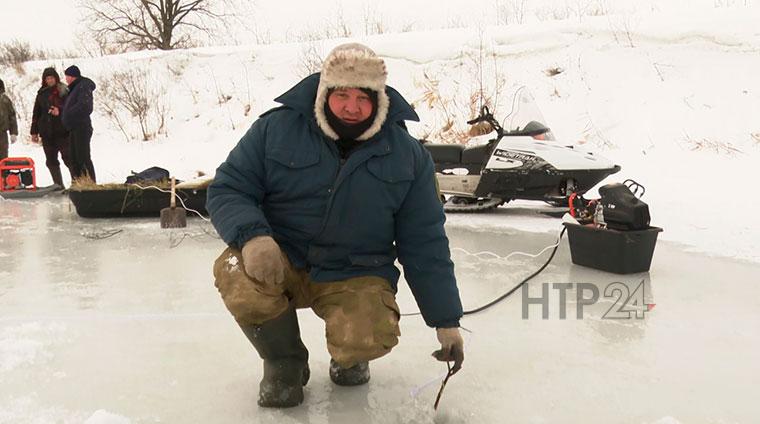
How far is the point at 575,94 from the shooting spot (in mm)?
8719

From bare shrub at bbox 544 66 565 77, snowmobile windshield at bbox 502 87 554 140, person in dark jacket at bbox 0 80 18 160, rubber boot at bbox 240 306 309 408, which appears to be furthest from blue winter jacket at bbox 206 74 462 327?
bare shrub at bbox 544 66 565 77

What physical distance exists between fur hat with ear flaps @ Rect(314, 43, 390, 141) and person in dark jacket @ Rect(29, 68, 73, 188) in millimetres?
5259

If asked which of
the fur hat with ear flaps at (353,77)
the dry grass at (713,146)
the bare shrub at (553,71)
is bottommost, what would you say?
the dry grass at (713,146)

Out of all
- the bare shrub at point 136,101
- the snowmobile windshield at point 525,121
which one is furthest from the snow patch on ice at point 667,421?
the bare shrub at point 136,101

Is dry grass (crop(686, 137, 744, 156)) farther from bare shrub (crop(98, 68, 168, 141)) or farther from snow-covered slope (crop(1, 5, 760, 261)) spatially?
bare shrub (crop(98, 68, 168, 141))

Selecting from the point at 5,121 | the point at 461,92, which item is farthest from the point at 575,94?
the point at 5,121

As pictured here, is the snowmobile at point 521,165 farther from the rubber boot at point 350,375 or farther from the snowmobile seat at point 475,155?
the rubber boot at point 350,375

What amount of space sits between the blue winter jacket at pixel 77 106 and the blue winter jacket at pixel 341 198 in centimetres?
470

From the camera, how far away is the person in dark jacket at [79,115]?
568cm

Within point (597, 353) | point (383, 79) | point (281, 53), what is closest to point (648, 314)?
point (597, 353)

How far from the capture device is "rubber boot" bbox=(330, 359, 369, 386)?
5.63ft

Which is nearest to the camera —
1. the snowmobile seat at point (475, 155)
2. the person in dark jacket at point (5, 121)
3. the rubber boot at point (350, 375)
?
the rubber boot at point (350, 375)

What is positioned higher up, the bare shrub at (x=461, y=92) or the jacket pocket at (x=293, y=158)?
the jacket pocket at (x=293, y=158)

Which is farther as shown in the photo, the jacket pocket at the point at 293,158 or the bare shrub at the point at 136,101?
the bare shrub at the point at 136,101
